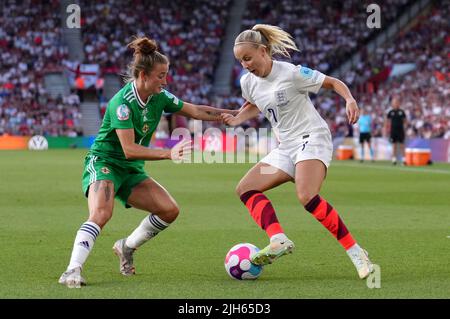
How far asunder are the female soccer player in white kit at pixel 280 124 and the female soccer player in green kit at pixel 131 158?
743mm

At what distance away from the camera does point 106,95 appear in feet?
162

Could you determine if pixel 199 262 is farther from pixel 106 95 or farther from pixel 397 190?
pixel 106 95

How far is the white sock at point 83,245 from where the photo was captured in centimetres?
733

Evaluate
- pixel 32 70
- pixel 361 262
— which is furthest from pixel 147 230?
pixel 32 70

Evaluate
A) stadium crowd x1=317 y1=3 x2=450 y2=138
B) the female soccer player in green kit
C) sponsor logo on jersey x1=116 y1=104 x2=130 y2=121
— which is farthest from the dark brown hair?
stadium crowd x1=317 y1=3 x2=450 y2=138

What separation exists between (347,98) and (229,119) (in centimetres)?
131

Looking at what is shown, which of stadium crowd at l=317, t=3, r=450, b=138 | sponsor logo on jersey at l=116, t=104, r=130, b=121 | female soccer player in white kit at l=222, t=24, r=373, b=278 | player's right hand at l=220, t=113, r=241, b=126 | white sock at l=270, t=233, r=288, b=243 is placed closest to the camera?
sponsor logo on jersey at l=116, t=104, r=130, b=121

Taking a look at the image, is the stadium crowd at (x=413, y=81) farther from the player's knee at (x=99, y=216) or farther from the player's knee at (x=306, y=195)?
the player's knee at (x=99, y=216)

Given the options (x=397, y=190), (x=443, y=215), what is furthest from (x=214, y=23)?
(x=443, y=215)

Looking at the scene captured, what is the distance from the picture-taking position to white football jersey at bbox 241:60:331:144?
8.07 metres

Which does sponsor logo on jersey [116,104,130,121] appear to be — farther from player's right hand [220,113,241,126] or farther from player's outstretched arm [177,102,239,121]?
player's right hand [220,113,241,126]

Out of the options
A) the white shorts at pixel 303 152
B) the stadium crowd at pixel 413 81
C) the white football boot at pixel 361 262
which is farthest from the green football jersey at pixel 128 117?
the stadium crowd at pixel 413 81

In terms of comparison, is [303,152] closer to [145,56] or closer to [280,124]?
[280,124]
